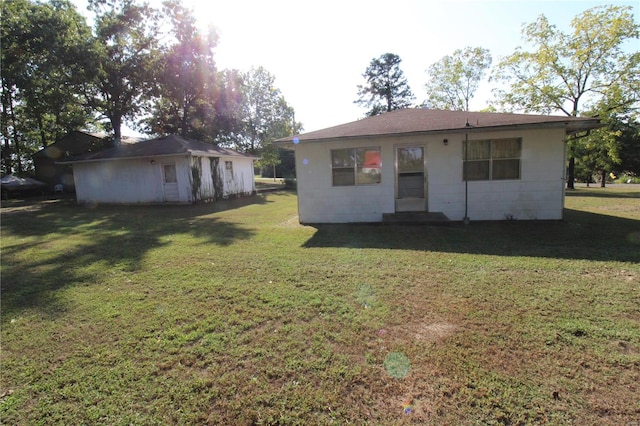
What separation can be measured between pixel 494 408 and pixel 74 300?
15.5 ft

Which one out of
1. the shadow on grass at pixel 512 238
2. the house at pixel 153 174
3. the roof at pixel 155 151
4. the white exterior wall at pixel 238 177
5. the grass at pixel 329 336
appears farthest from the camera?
the white exterior wall at pixel 238 177

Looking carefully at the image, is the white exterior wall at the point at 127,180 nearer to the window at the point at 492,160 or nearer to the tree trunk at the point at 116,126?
the tree trunk at the point at 116,126

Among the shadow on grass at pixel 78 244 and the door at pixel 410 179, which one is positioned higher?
the door at pixel 410 179

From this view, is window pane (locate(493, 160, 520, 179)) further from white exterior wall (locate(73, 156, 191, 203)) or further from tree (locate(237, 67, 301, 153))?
tree (locate(237, 67, 301, 153))

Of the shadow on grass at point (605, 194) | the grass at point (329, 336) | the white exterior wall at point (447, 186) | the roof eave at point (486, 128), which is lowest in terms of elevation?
the shadow on grass at point (605, 194)

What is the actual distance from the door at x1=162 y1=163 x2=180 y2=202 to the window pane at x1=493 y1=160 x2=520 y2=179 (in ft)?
44.3

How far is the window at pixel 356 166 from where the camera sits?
8875 millimetres

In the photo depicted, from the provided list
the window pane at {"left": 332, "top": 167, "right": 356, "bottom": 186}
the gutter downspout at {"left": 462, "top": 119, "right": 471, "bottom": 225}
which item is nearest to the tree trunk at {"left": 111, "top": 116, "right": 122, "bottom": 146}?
the window pane at {"left": 332, "top": 167, "right": 356, "bottom": 186}

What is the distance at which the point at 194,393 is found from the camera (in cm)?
226

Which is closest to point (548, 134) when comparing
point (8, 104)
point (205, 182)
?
point (205, 182)

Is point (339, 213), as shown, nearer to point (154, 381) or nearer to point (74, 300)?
point (74, 300)

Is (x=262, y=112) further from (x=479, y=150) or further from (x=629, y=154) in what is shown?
(x=629, y=154)

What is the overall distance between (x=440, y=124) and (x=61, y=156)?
29002 millimetres

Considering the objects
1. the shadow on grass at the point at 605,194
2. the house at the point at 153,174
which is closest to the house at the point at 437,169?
the house at the point at 153,174
